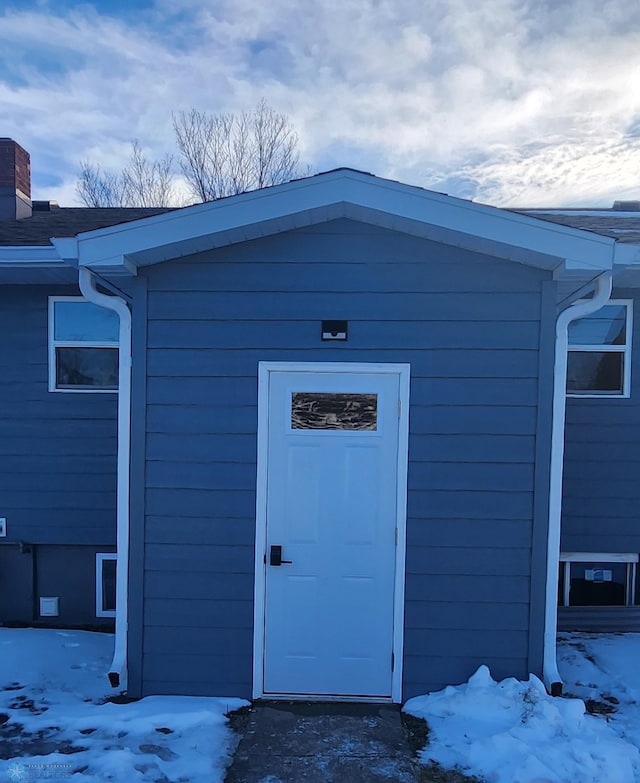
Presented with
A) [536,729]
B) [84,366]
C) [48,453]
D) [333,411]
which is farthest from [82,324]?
[536,729]

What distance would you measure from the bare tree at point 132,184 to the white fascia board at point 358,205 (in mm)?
14544

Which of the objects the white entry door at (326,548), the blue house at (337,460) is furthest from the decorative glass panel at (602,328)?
the white entry door at (326,548)

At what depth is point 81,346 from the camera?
198 inches

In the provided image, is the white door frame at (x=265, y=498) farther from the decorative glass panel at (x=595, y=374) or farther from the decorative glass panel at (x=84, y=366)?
the decorative glass panel at (x=595, y=374)

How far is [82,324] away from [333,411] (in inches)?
112

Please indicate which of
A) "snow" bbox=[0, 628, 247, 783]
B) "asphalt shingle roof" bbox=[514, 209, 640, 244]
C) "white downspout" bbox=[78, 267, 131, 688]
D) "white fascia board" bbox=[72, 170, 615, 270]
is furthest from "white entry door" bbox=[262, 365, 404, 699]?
"asphalt shingle roof" bbox=[514, 209, 640, 244]

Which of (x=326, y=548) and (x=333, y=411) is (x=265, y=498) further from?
(x=333, y=411)

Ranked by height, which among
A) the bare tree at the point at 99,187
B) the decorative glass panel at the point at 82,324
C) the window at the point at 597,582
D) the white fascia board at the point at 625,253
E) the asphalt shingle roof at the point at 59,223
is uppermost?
the bare tree at the point at 99,187

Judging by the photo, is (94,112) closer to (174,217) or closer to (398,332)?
(174,217)

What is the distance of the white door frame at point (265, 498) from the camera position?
3.54 m

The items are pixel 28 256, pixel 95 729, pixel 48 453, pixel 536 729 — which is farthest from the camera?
pixel 48 453

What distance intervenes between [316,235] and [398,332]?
844 mm

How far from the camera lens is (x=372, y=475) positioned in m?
3.59

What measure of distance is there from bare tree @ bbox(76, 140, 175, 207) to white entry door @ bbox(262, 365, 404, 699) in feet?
49.4
